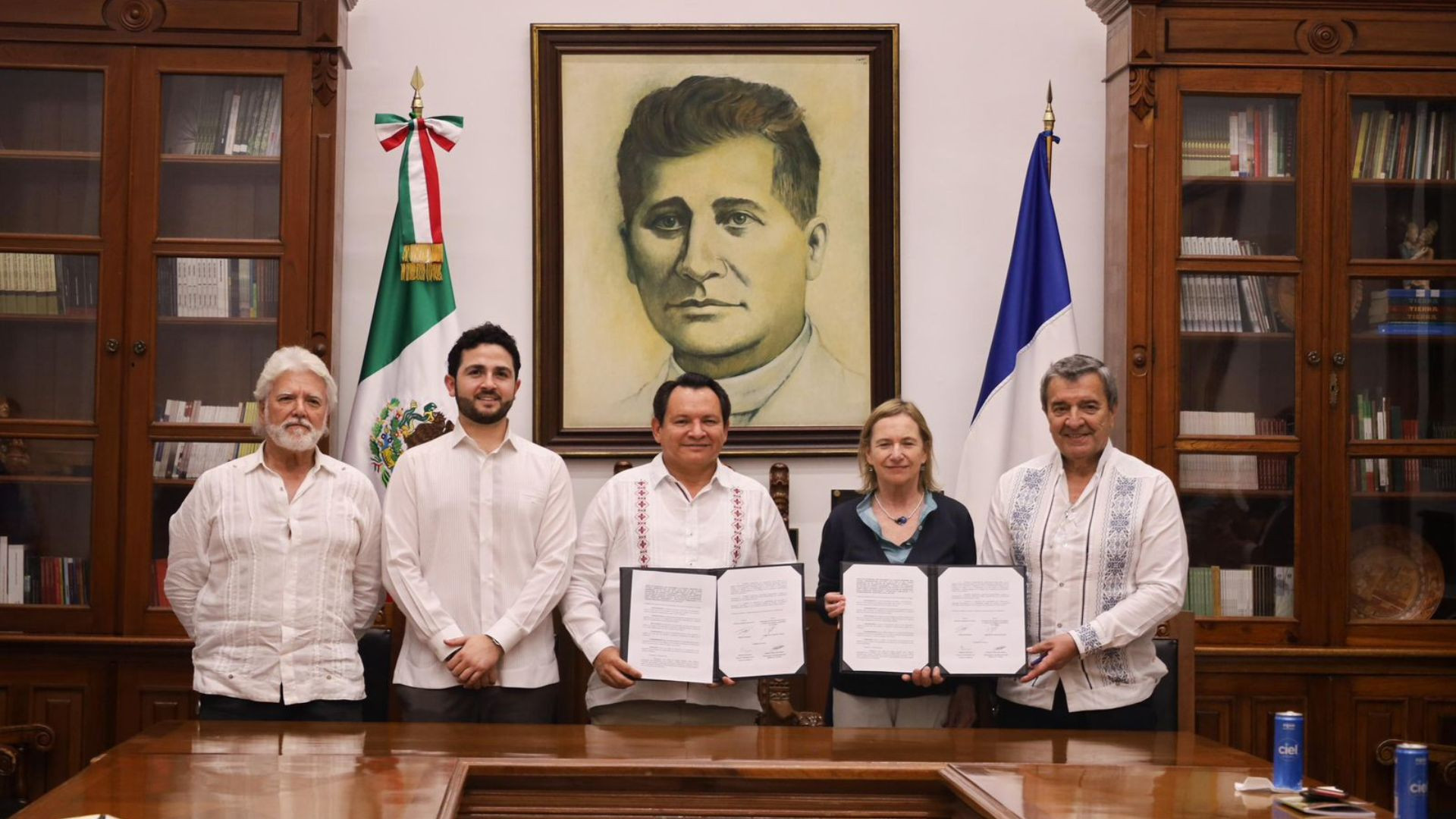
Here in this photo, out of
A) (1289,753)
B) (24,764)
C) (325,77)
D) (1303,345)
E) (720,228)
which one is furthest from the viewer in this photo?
(720,228)

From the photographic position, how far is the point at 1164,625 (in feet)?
12.5

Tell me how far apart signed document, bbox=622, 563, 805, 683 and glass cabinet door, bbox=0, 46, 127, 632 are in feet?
6.96

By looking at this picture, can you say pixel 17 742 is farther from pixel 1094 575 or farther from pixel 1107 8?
pixel 1107 8

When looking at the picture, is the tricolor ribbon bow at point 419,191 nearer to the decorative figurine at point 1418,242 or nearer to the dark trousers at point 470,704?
the dark trousers at point 470,704

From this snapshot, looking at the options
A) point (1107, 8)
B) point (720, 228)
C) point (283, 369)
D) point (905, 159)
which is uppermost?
point (1107, 8)

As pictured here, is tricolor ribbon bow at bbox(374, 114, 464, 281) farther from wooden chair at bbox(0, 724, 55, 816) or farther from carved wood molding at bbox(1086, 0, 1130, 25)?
carved wood molding at bbox(1086, 0, 1130, 25)

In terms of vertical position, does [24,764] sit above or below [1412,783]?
below

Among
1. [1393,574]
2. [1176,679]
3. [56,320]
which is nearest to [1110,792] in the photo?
[1176,679]

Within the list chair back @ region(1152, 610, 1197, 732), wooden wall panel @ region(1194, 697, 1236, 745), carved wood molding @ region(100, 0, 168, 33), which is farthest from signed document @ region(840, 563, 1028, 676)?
carved wood molding @ region(100, 0, 168, 33)

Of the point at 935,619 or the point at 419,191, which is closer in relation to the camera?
the point at 935,619

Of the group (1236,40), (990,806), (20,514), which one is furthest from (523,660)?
(1236,40)

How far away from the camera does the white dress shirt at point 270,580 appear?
329 centimetres

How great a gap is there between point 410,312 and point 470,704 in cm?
162

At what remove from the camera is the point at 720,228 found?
4871mm
